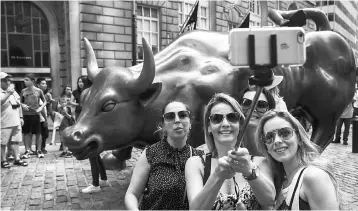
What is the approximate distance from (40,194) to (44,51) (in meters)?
15.5

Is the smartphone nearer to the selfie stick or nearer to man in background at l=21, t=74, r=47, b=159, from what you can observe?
the selfie stick

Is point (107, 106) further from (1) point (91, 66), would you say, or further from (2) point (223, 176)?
(2) point (223, 176)

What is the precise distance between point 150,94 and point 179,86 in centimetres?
40

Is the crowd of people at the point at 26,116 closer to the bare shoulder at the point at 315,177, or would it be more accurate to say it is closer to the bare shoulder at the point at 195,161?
the bare shoulder at the point at 195,161

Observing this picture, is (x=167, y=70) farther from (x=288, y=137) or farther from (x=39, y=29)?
(x=39, y=29)

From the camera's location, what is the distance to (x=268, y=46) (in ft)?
3.77

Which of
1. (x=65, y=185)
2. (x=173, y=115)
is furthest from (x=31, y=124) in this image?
(x=173, y=115)

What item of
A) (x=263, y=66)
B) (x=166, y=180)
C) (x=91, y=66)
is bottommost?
(x=166, y=180)

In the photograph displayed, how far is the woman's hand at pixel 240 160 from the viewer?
143 centimetres

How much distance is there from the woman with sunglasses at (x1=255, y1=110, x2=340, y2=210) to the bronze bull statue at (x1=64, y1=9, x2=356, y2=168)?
2.25m

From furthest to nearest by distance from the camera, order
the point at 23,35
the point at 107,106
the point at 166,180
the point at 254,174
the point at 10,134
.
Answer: the point at 23,35 < the point at 10,134 < the point at 107,106 < the point at 166,180 < the point at 254,174

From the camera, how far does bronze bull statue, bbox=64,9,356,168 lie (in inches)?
159

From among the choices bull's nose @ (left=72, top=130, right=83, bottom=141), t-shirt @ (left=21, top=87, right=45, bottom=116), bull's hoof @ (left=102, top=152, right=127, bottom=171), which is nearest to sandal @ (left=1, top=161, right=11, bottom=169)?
t-shirt @ (left=21, top=87, right=45, bottom=116)

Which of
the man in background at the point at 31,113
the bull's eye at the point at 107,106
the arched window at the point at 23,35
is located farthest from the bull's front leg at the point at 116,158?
the arched window at the point at 23,35
